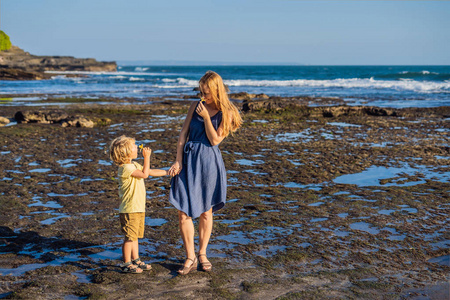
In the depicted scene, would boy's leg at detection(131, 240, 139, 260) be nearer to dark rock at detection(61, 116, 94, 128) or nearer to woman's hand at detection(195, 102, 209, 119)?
woman's hand at detection(195, 102, 209, 119)

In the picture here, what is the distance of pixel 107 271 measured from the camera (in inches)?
162

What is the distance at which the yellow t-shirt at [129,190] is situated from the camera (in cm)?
414

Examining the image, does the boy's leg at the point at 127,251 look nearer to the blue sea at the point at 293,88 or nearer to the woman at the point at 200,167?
the woman at the point at 200,167

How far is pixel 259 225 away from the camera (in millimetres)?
5398

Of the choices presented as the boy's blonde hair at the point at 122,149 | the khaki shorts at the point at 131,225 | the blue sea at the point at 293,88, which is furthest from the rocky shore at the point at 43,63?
the khaki shorts at the point at 131,225

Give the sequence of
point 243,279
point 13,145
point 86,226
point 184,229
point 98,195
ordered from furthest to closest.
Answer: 1. point 13,145
2. point 98,195
3. point 86,226
4. point 184,229
5. point 243,279

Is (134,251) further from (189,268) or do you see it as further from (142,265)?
(189,268)

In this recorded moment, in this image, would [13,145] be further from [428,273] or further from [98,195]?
[428,273]

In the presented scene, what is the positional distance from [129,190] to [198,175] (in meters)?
0.67

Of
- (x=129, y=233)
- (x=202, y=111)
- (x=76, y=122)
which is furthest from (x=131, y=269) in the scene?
(x=76, y=122)

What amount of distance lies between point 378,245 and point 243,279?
1.73 metres

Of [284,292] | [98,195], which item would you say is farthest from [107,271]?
[98,195]

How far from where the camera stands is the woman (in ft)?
13.5

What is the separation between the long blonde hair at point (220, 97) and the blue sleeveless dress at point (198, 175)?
0.10 meters
